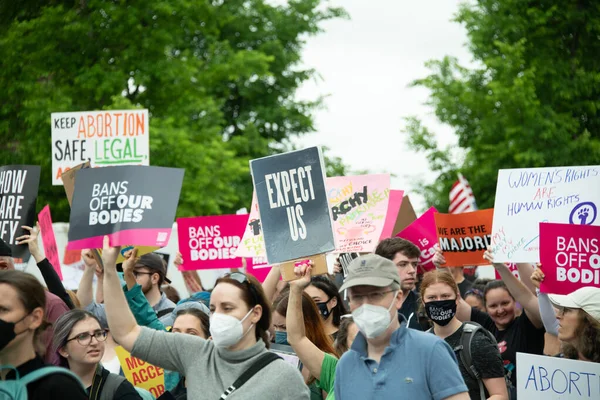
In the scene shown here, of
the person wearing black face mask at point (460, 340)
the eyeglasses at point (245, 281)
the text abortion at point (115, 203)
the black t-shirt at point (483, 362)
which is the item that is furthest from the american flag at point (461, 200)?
the eyeglasses at point (245, 281)

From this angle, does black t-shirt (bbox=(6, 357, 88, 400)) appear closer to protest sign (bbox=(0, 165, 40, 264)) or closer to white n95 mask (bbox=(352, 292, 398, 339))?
white n95 mask (bbox=(352, 292, 398, 339))

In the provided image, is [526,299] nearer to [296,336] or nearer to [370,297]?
[296,336]

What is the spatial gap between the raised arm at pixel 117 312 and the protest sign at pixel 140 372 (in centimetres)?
209

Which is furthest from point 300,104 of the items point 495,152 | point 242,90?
point 495,152

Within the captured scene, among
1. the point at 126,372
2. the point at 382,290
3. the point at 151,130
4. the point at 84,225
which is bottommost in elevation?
the point at 126,372

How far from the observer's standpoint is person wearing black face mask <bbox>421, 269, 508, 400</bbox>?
587 cm

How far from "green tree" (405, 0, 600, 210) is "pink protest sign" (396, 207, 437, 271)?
524 inches

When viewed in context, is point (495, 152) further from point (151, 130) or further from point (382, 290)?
point (382, 290)

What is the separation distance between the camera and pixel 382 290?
473 cm

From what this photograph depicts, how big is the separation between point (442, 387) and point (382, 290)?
54cm

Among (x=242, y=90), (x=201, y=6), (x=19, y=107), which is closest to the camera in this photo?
(x=19, y=107)

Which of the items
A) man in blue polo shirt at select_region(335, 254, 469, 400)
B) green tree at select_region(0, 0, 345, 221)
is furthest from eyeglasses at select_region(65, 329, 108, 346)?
green tree at select_region(0, 0, 345, 221)

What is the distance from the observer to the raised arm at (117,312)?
192 inches

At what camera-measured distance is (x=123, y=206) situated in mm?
5523
